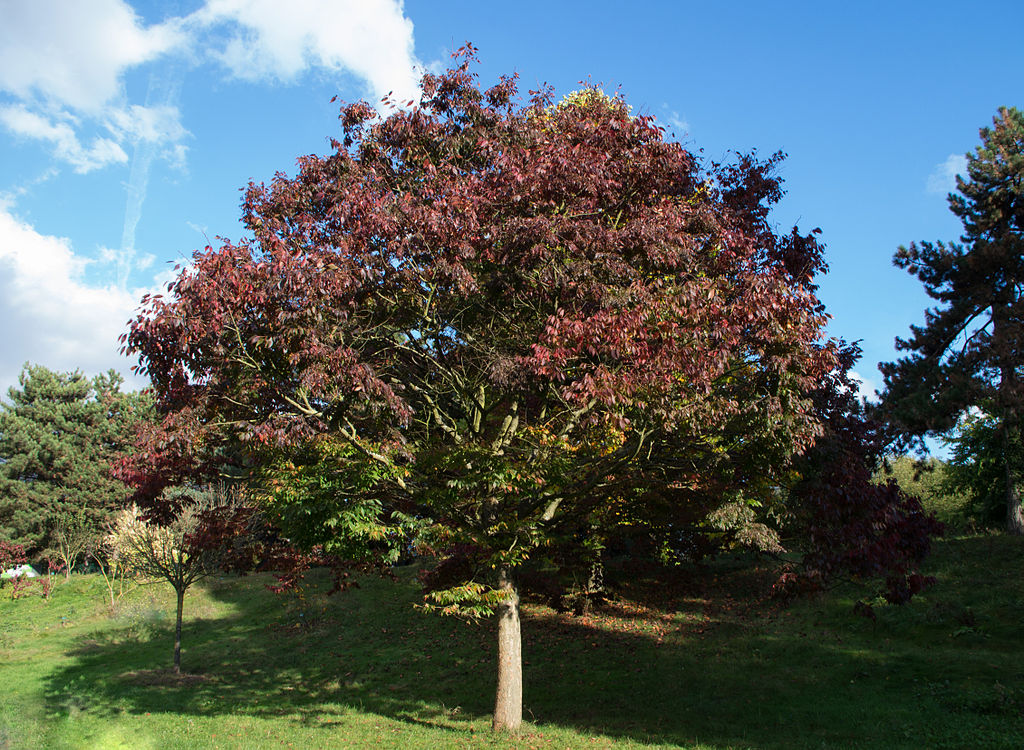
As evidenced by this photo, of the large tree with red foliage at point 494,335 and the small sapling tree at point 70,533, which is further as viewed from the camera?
the small sapling tree at point 70,533

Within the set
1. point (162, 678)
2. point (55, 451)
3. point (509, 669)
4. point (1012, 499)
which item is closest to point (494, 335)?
point (509, 669)

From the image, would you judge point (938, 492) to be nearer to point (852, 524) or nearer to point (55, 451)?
point (852, 524)

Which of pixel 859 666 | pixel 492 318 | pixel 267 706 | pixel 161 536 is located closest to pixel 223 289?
pixel 492 318

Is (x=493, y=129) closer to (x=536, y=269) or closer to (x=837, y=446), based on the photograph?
(x=536, y=269)

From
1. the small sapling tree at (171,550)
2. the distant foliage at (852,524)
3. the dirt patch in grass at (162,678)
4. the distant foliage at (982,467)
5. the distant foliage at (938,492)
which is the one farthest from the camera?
the distant foliage at (938,492)

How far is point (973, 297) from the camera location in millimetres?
19422

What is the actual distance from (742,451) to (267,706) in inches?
469

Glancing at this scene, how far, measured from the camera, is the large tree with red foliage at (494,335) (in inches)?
318

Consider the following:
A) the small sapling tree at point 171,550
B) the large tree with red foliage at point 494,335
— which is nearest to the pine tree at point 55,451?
the small sapling tree at point 171,550

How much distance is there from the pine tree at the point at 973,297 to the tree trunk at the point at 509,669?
39.5ft

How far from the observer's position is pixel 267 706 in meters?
14.3

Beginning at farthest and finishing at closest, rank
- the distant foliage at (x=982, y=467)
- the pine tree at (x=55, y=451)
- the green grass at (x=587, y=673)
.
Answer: the pine tree at (x=55, y=451) < the distant foliage at (x=982, y=467) < the green grass at (x=587, y=673)

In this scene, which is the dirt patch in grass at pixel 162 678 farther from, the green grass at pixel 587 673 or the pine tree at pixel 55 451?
the pine tree at pixel 55 451

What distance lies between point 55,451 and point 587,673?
117 ft
